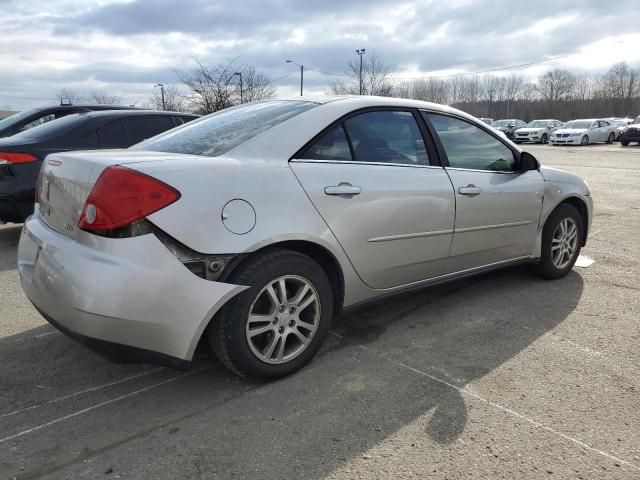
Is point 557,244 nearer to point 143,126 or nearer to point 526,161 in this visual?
point 526,161

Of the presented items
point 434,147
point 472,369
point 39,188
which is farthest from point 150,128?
point 472,369

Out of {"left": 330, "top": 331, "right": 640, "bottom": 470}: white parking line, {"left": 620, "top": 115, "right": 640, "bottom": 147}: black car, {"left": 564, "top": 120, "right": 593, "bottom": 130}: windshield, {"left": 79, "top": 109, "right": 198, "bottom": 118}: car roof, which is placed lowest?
{"left": 330, "top": 331, "right": 640, "bottom": 470}: white parking line

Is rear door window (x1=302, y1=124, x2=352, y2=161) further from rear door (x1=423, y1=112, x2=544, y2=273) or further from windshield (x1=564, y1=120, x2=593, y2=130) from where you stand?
windshield (x1=564, y1=120, x2=593, y2=130)

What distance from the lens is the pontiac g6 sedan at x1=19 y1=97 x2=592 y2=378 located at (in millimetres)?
2361

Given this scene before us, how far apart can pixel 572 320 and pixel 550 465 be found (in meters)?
1.86

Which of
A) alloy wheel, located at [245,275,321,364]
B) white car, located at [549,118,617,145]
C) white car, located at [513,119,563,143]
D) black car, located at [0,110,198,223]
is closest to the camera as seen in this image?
alloy wheel, located at [245,275,321,364]

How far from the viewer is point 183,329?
8.02 feet

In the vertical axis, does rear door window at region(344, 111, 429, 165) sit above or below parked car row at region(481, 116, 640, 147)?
below

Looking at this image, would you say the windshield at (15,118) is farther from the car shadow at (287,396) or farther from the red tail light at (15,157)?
the car shadow at (287,396)

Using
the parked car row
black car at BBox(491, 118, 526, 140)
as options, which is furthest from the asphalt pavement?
black car at BBox(491, 118, 526, 140)

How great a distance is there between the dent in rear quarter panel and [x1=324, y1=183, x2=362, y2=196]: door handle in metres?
0.16

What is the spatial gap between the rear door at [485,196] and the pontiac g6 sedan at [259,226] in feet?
0.05

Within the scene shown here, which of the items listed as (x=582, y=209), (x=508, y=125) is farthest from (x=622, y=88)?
(x=582, y=209)

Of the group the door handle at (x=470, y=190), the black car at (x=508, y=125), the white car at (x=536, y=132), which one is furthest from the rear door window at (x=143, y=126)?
the black car at (x=508, y=125)
